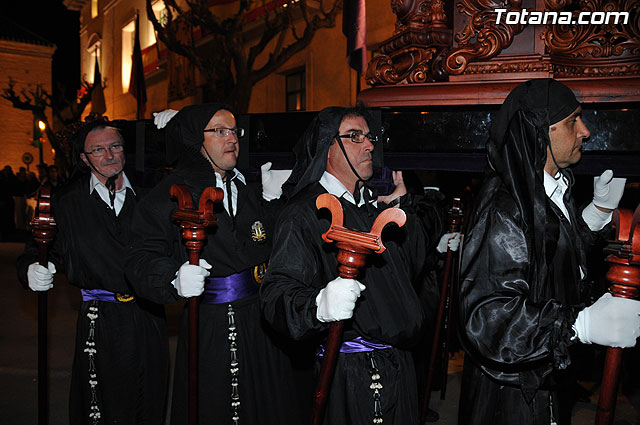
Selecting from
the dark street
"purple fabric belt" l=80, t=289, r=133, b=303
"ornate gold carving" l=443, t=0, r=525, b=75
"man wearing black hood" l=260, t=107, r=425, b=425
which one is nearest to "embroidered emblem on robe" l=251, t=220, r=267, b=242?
"man wearing black hood" l=260, t=107, r=425, b=425

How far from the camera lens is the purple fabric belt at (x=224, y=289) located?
302cm

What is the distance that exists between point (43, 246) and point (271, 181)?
5.10ft

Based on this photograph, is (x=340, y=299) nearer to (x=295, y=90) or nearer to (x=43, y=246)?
(x=43, y=246)

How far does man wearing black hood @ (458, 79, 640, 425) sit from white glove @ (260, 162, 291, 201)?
1573mm

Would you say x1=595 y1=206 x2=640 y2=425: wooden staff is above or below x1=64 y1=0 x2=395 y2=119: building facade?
below

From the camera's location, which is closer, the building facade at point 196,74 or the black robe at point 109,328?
the black robe at point 109,328

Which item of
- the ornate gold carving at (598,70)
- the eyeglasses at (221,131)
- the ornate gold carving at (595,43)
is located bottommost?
the eyeglasses at (221,131)

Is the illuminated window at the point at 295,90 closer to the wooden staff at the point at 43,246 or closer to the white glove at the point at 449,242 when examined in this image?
the white glove at the point at 449,242

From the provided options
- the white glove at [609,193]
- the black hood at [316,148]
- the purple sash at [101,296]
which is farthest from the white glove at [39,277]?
the white glove at [609,193]

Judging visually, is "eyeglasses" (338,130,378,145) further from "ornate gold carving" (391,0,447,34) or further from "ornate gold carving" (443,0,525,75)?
"ornate gold carving" (391,0,447,34)

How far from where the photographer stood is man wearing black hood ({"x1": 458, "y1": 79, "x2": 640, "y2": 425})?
1.86 m

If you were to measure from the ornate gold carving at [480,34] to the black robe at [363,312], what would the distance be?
1.55 meters

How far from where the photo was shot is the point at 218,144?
3.19 m

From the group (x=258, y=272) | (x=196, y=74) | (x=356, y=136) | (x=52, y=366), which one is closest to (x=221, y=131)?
(x=258, y=272)
